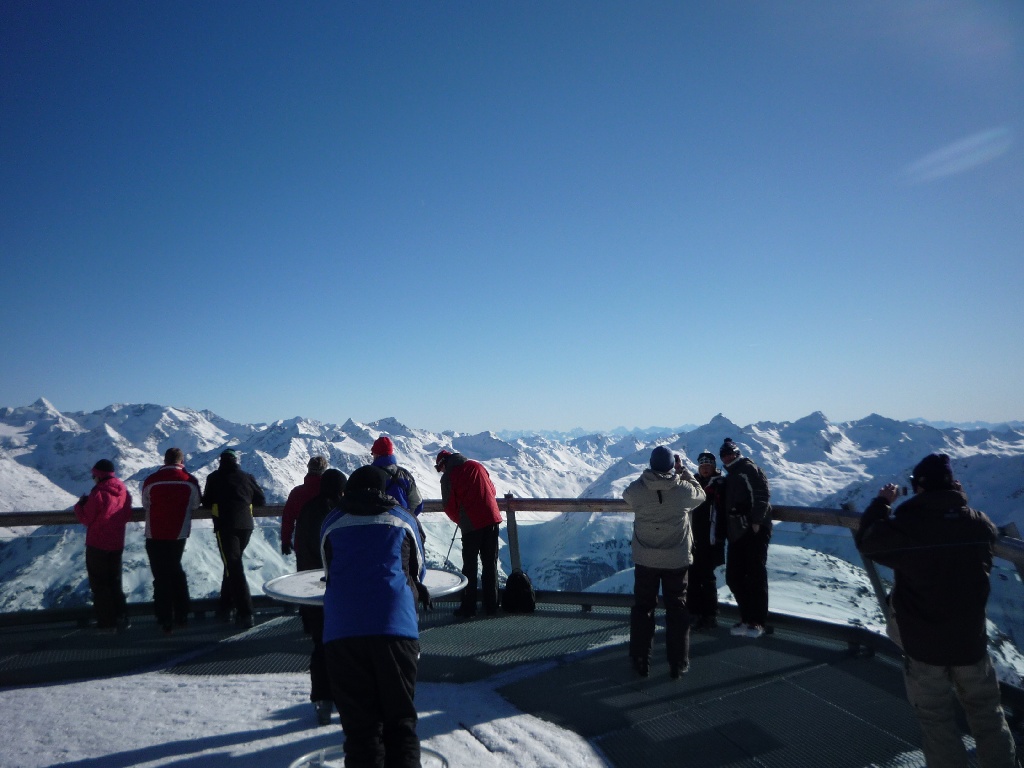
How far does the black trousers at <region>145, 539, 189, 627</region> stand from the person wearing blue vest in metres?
4.62

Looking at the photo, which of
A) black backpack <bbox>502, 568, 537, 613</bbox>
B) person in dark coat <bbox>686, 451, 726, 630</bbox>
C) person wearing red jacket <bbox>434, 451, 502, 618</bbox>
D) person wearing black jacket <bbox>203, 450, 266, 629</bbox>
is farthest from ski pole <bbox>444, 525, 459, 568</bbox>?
person in dark coat <bbox>686, 451, 726, 630</bbox>

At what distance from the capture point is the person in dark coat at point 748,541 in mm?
5965

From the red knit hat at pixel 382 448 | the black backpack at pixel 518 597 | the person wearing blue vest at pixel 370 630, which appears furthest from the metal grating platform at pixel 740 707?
the red knit hat at pixel 382 448

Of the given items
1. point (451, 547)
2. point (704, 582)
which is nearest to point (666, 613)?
point (704, 582)

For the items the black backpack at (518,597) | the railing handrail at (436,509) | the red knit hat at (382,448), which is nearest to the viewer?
the red knit hat at (382,448)

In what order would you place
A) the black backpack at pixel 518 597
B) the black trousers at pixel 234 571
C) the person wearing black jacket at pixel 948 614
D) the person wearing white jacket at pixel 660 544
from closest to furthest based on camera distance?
the person wearing black jacket at pixel 948 614 < the person wearing white jacket at pixel 660 544 < the black trousers at pixel 234 571 < the black backpack at pixel 518 597

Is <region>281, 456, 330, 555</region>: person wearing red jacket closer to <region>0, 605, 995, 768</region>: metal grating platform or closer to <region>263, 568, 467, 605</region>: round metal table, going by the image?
<region>0, 605, 995, 768</region>: metal grating platform

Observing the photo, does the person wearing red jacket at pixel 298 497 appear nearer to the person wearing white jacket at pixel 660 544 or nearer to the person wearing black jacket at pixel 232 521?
the person wearing black jacket at pixel 232 521

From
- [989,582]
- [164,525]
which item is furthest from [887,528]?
[164,525]

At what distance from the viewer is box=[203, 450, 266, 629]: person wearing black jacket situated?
6.99 m

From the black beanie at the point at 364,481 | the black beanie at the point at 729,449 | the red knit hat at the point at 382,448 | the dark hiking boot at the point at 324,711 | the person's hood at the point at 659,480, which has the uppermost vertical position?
the red knit hat at the point at 382,448

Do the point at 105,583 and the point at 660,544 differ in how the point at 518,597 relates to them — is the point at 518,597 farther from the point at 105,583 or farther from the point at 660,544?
the point at 105,583

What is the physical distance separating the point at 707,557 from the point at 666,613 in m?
1.41

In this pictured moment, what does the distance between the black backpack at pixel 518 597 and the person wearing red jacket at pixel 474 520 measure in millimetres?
128
